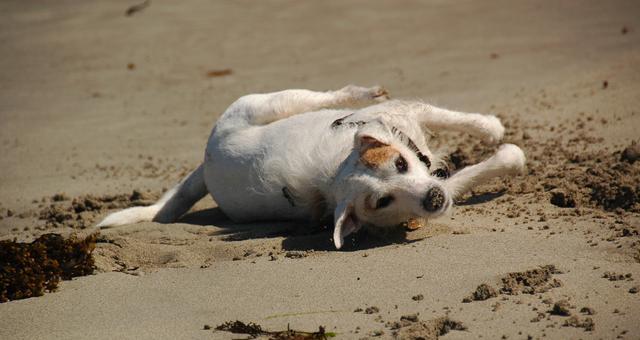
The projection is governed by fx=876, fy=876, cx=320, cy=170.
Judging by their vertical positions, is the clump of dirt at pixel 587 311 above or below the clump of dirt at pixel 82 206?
above

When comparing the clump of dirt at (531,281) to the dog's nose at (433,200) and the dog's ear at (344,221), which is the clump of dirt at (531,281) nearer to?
the dog's nose at (433,200)

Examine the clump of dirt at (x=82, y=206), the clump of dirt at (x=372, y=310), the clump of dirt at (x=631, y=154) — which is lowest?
the clump of dirt at (x=82, y=206)

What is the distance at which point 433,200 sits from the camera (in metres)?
5.23

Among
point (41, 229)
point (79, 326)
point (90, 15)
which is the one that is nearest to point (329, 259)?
point (79, 326)

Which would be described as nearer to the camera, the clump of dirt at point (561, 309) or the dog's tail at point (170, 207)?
the clump of dirt at point (561, 309)

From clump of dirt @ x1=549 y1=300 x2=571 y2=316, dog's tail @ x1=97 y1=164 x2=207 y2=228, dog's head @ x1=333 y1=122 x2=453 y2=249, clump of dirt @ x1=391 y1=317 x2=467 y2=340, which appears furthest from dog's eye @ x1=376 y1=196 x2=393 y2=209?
dog's tail @ x1=97 y1=164 x2=207 y2=228

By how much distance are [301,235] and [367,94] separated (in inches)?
60.8

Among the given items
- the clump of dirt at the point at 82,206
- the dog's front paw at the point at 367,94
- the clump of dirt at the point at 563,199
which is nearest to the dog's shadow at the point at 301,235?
the clump of dirt at the point at 82,206

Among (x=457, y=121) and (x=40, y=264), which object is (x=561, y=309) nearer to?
(x=457, y=121)

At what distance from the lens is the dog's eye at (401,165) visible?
536cm

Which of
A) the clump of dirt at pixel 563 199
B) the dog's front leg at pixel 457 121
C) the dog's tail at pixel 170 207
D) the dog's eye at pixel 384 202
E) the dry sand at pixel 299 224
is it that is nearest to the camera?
the dry sand at pixel 299 224

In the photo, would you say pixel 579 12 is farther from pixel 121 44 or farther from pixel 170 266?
pixel 170 266

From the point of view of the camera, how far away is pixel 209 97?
10.8 meters

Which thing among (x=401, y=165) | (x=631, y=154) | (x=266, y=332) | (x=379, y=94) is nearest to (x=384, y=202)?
(x=401, y=165)
